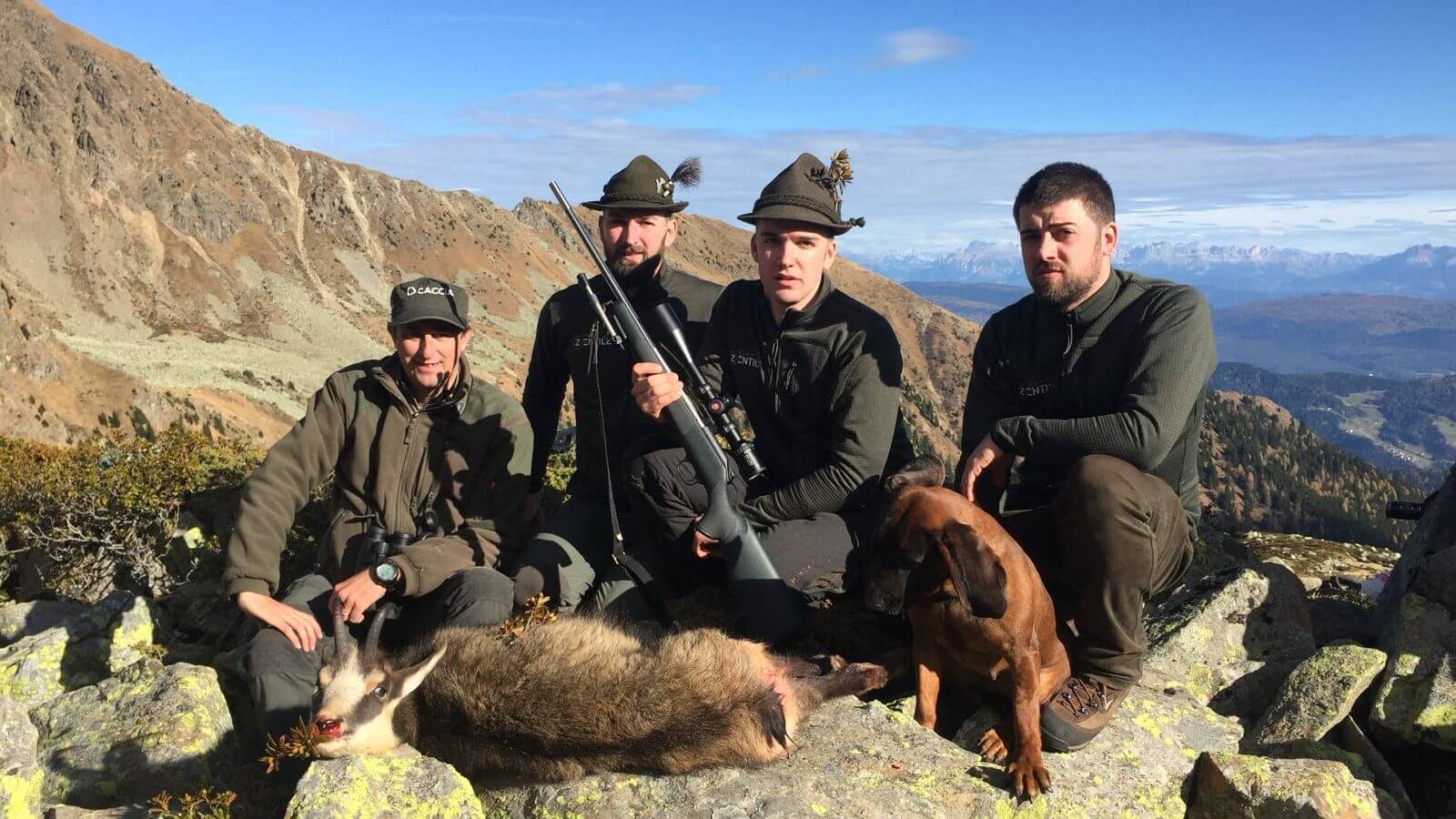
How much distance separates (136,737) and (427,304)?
2.81 metres

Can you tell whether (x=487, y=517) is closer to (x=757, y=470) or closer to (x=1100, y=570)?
(x=757, y=470)

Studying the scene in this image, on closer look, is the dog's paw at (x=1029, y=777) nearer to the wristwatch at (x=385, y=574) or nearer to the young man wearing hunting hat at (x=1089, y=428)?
the young man wearing hunting hat at (x=1089, y=428)

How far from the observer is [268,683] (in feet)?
15.7

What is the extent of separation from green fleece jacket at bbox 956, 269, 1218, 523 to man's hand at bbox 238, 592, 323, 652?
383cm

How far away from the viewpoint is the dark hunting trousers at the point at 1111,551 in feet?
14.9

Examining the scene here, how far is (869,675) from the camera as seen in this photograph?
4883 millimetres

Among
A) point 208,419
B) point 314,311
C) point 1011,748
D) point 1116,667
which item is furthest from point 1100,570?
point 314,311

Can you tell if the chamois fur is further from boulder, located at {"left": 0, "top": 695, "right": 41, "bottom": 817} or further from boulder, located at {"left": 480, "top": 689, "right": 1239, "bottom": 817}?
boulder, located at {"left": 0, "top": 695, "right": 41, "bottom": 817}

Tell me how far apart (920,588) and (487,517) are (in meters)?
3.08

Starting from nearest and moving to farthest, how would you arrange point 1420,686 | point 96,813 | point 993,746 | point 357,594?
1. point 96,813
2. point 993,746
3. point 1420,686
4. point 357,594

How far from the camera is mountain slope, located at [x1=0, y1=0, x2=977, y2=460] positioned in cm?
4425

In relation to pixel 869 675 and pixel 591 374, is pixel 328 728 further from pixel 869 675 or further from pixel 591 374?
pixel 591 374

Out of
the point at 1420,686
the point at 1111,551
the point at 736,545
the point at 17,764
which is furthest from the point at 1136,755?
the point at 17,764

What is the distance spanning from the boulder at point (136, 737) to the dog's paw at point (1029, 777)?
3935 millimetres
